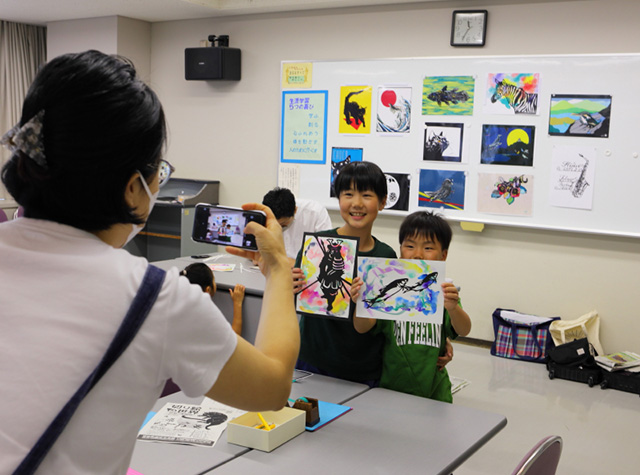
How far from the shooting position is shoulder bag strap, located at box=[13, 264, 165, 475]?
740mm

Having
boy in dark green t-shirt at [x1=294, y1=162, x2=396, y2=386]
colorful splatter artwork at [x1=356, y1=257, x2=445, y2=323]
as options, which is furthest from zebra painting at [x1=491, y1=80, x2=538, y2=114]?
colorful splatter artwork at [x1=356, y1=257, x2=445, y2=323]

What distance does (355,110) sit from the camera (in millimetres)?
5410

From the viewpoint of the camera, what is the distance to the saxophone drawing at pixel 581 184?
4598 mm

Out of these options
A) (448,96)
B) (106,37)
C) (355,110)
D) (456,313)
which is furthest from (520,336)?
(106,37)

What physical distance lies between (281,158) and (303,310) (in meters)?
3.87

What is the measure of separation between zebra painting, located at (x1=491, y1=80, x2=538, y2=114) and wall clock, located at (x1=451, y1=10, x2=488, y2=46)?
0.37 m

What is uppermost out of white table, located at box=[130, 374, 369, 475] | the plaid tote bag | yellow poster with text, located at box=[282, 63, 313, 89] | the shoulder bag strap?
yellow poster with text, located at box=[282, 63, 313, 89]

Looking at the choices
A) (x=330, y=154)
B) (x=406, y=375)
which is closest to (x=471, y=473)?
(x=406, y=375)

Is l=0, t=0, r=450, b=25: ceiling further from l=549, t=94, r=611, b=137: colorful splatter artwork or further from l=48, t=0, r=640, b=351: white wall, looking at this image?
l=549, t=94, r=611, b=137: colorful splatter artwork

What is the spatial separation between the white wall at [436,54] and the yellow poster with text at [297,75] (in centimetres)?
9

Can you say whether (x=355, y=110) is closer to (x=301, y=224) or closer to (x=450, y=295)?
(x=301, y=224)

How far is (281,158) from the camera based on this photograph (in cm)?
585

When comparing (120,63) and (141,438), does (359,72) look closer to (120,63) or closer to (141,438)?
(141,438)

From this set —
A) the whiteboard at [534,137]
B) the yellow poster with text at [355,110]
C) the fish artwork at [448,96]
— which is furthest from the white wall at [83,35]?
the fish artwork at [448,96]
